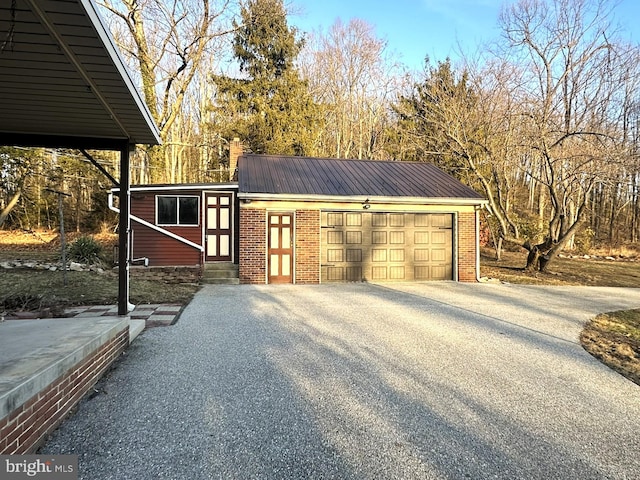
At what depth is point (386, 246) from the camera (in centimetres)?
1124

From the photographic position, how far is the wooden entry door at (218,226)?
12.6 metres

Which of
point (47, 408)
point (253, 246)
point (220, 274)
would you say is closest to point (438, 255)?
point (253, 246)

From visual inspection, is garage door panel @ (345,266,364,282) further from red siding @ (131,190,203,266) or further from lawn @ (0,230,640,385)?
red siding @ (131,190,203,266)

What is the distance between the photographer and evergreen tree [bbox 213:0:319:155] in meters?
19.9

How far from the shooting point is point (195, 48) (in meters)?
17.8

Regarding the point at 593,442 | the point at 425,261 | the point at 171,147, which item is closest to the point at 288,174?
the point at 425,261

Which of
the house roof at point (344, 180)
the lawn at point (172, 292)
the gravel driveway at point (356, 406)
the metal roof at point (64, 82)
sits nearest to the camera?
the gravel driveway at point (356, 406)

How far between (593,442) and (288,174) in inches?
398

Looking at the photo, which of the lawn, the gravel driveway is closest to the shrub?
the lawn

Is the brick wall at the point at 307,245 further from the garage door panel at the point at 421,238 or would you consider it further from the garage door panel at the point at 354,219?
the garage door panel at the point at 421,238

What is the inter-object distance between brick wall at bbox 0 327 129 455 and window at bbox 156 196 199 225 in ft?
30.8

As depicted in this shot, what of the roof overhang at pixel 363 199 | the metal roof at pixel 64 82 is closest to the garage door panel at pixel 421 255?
the roof overhang at pixel 363 199

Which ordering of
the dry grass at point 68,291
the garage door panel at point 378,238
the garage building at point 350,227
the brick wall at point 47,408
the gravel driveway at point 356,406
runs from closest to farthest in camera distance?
the brick wall at point 47,408, the gravel driveway at point 356,406, the dry grass at point 68,291, the garage building at point 350,227, the garage door panel at point 378,238

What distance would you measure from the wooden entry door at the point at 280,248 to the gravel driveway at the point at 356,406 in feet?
14.5
